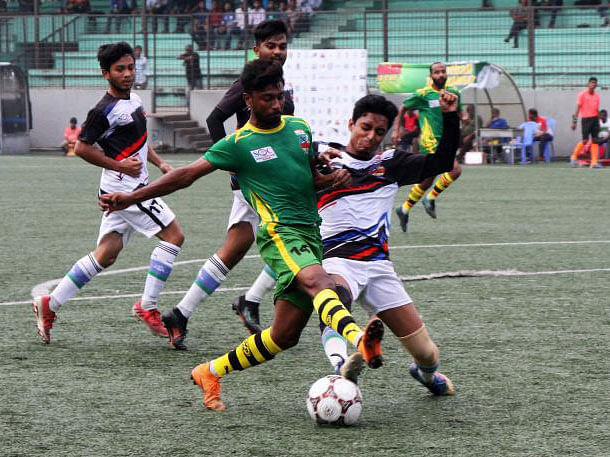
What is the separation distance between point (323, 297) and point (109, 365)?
185 centimetres

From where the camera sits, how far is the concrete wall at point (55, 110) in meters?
32.7

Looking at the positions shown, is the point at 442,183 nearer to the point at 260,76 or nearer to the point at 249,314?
the point at 249,314

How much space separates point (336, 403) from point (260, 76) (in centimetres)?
153

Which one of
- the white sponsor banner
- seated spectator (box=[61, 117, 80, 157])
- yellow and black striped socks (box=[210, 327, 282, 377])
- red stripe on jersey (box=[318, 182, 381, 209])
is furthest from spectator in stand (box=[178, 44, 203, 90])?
yellow and black striped socks (box=[210, 327, 282, 377])

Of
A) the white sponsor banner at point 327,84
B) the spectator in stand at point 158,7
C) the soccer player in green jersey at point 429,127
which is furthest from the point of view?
the spectator in stand at point 158,7

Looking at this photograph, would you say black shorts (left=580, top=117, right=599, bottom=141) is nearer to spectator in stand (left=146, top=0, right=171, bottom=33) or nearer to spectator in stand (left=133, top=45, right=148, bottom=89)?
spectator in stand (left=133, top=45, right=148, bottom=89)

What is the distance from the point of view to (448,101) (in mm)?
5254

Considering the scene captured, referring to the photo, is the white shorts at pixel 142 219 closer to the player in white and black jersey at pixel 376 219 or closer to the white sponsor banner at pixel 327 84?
the player in white and black jersey at pixel 376 219

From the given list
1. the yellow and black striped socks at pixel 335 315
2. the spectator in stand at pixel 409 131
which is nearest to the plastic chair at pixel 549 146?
the spectator in stand at pixel 409 131

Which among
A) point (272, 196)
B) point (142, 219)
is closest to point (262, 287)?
point (142, 219)

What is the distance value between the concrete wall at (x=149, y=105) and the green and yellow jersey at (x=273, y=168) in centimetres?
2266

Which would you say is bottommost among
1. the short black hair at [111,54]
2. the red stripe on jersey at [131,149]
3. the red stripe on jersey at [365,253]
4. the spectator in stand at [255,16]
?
the red stripe on jersey at [365,253]

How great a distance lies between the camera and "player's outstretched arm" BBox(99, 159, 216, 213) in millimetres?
5156

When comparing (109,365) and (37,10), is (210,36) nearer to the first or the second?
(37,10)
